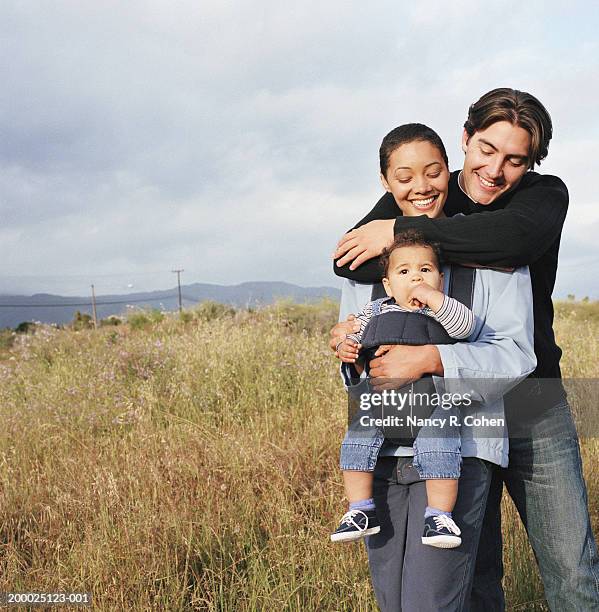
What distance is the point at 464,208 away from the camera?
2518 millimetres

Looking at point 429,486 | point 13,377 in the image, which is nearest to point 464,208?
point 429,486

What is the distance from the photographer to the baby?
1.83m

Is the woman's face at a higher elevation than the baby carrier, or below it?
higher

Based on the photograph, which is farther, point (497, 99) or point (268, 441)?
point (268, 441)

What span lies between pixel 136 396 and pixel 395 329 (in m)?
5.15

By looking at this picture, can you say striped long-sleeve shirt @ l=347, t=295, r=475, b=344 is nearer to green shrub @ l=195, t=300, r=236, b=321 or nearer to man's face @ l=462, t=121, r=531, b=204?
man's face @ l=462, t=121, r=531, b=204

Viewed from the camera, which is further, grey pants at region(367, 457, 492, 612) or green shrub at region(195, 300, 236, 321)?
green shrub at region(195, 300, 236, 321)

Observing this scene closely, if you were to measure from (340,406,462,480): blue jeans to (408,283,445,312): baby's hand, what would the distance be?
1.04 ft

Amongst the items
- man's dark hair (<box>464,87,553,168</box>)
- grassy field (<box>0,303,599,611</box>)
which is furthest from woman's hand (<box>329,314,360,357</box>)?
grassy field (<box>0,303,599,611</box>)

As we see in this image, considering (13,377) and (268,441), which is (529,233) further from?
(13,377)

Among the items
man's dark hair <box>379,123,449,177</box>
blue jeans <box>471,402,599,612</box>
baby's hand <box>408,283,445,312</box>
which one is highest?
man's dark hair <box>379,123,449,177</box>

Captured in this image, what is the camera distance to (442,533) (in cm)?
176

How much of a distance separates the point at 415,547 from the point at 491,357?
0.60 m

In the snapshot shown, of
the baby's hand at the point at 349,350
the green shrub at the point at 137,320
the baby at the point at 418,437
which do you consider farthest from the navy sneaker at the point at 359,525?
the green shrub at the point at 137,320
